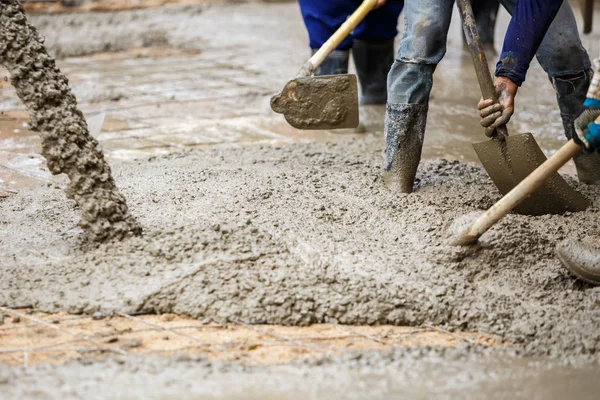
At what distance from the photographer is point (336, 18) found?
4.42 m

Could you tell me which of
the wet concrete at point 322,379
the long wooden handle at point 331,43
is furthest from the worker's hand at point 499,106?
the wet concrete at point 322,379

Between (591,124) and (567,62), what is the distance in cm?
100

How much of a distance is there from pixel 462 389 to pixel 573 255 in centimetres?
87

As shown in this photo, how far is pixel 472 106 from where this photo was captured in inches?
198

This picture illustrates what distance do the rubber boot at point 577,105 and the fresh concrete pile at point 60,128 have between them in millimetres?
2012

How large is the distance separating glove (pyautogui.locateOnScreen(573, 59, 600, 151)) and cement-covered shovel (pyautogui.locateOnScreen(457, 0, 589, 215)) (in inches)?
23.2

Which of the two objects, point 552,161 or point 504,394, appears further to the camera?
point 552,161

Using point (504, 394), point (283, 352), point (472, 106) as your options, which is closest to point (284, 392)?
point (283, 352)

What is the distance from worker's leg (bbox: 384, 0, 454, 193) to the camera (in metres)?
3.03

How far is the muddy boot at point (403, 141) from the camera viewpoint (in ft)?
10.2

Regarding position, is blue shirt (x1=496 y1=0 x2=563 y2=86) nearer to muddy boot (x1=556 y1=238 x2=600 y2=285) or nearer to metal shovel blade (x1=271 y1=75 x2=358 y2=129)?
metal shovel blade (x1=271 y1=75 x2=358 y2=129)

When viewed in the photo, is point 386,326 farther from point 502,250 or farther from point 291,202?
point 291,202

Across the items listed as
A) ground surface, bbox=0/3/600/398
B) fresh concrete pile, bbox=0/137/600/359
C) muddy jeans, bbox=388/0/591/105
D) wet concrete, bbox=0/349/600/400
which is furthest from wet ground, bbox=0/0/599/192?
wet concrete, bbox=0/349/600/400

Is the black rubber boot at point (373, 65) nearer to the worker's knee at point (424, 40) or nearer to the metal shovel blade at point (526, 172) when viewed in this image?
the worker's knee at point (424, 40)
